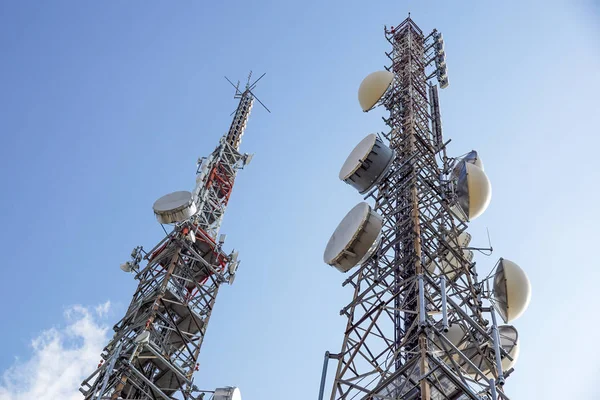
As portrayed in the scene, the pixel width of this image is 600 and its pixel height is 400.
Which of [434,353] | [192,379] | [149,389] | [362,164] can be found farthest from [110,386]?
[434,353]

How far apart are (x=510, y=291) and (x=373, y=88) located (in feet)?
32.2

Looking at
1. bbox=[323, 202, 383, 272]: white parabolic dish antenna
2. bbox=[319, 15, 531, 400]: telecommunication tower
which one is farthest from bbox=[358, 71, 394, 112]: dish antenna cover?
bbox=[323, 202, 383, 272]: white parabolic dish antenna

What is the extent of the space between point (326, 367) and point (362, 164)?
22.4 ft

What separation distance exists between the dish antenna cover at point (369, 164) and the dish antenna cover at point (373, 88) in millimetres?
3905

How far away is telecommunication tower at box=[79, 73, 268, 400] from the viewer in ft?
77.5

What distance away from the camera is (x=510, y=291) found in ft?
57.8

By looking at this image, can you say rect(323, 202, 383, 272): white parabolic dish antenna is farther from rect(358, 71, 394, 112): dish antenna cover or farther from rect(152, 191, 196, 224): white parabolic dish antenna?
rect(152, 191, 196, 224): white parabolic dish antenna

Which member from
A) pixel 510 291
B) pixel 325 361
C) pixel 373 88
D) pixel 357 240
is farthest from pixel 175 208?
pixel 510 291

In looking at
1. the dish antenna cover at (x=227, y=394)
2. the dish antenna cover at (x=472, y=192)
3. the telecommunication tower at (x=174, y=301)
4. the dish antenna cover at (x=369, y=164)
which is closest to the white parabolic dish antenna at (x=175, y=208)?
the telecommunication tower at (x=174, y=301)

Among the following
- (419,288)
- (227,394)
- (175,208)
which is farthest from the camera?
(175,208)

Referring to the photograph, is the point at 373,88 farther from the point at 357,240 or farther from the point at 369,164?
the point at 357,240

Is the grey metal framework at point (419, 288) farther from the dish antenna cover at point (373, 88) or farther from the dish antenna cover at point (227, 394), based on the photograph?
the dish antenna cover at point (227, 394)

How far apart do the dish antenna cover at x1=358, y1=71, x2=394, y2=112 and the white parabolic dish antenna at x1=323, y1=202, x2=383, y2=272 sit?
7.41 meters

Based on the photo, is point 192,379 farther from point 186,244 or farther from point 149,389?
point 186,244
